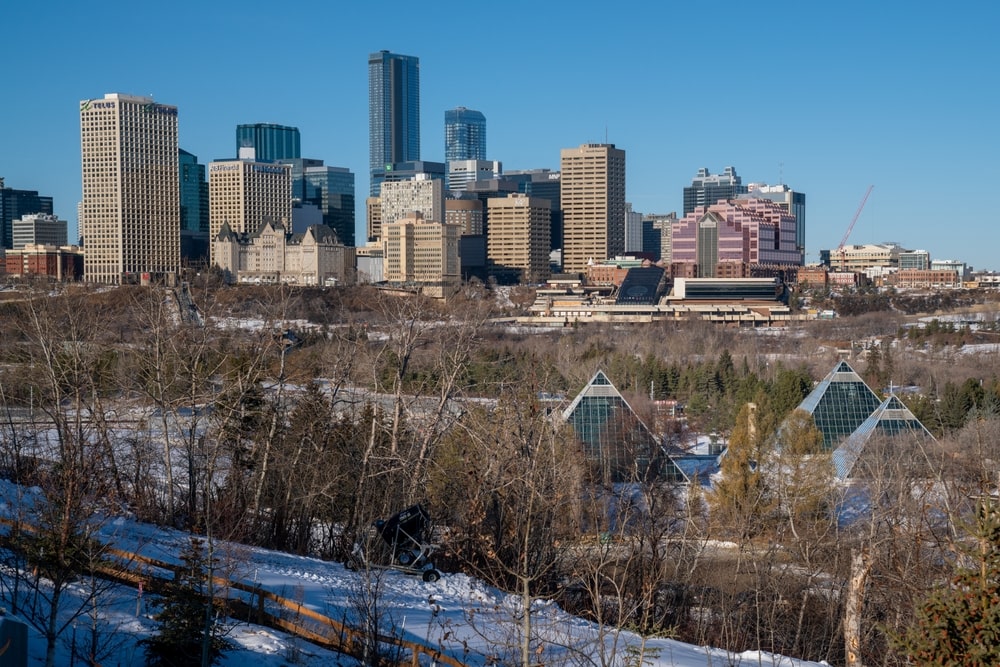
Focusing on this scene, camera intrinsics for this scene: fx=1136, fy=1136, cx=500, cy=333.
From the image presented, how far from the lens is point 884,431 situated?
29.2 metres

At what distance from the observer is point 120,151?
380 ft

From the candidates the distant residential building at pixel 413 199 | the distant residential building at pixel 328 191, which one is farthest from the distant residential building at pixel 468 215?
Result: the distant residential building at pixel 328 191

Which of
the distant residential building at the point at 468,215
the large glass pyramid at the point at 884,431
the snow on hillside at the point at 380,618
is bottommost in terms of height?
the large glass pyramid at the point at 884,431

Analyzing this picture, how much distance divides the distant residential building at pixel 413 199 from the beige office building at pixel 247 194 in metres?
13.6

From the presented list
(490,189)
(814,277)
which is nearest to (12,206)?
(490,189)

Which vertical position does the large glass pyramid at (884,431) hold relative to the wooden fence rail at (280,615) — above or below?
below

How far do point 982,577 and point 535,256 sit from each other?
409 ft

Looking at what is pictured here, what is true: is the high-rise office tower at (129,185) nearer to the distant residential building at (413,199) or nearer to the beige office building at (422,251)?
the beige office building at (422,251)

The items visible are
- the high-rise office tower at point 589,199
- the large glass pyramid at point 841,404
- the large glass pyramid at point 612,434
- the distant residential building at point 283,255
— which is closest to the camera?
the large glass pyramid at point 612,434

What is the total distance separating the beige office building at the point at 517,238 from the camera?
130 m

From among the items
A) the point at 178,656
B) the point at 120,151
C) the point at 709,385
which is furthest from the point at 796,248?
the point at 178,656

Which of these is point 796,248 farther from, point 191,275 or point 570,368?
point 570,368

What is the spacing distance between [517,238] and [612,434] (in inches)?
4071

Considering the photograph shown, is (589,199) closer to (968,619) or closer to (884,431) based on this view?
(884,431)
